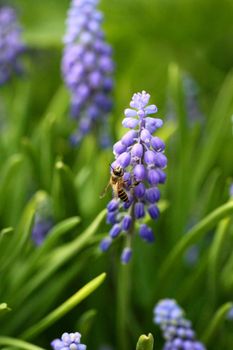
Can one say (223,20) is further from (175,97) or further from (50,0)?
(175,97)

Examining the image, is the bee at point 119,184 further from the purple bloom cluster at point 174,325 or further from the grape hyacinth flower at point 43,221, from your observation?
the grape hyacinth flower at point 43,221

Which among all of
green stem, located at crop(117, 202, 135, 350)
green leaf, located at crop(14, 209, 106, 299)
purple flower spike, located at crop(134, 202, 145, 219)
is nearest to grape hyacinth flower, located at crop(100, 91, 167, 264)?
purple flower spike, located at crop(134, 202, 145, 219)

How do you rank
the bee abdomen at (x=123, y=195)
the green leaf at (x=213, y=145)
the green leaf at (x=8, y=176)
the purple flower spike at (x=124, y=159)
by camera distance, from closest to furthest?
1. the purple flower spike at (x=124, y=159)
2. the bee abdomen at (x=123, y=195)
3. the green leaf at (x=8, y=176)
4. the green leaf at (x=213, y=145)

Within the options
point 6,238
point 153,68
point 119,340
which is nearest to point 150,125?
point 6,238

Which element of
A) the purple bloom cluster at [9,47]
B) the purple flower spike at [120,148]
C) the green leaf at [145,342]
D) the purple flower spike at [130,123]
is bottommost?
the green leaf at [145,342]

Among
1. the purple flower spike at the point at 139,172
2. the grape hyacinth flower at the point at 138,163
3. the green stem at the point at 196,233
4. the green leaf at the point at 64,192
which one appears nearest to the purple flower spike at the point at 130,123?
the grape hyacinth flower at the point at 138,163

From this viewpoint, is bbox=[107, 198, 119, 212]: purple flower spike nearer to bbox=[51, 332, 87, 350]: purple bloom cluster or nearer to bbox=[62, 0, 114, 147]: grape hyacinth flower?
bbox=[51, 332, 87, 350]: purple bloom cluster

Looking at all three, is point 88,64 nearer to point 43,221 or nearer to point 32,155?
point 32,155
